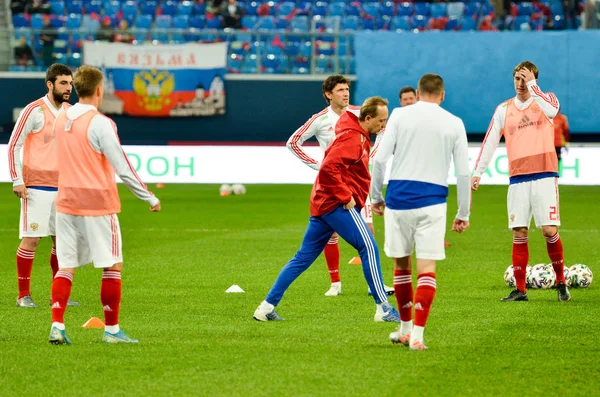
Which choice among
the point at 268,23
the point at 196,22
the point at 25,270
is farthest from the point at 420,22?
the point at 25,270

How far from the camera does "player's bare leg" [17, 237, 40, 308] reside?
9.99m

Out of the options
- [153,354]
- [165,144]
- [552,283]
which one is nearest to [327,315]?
[153,354]

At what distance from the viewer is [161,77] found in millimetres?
29766

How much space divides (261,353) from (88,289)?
4125 mm

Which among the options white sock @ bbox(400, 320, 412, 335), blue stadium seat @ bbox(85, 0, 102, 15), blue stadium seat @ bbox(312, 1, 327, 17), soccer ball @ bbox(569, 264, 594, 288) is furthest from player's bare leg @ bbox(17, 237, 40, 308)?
blue stadium seat @ bbox(85, 0, 102, 15)

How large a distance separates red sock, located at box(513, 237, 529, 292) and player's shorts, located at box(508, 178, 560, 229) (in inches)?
6.5

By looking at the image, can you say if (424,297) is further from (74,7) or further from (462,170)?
(74,7)

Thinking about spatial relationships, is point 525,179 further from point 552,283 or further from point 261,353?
point 261,353

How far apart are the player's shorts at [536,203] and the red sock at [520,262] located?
16 cm

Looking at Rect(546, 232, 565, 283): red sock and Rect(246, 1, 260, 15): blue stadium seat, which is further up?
Rect(246, 1, 260, 15): blue stadium seat

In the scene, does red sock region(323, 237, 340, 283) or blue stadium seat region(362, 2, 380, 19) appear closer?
red sock region(323, 237, 340, 283)

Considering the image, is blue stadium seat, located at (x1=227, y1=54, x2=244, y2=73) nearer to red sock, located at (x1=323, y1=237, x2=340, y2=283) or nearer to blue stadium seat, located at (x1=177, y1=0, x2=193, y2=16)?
blue stadium seat, located at (x1=177, y1=0, x2=193, y2=16)

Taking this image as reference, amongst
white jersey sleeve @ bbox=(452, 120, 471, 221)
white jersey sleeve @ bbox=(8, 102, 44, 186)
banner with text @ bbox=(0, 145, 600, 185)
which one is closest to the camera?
white jersey sleeve @ bbox=(452, 120, 471, 221)

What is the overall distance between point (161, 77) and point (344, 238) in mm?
21604
